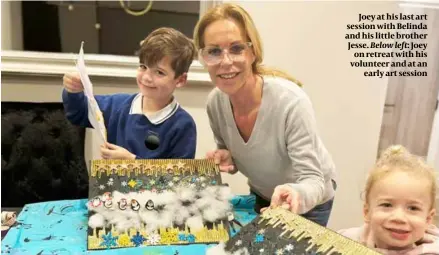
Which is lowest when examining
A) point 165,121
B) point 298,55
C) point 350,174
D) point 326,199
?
point 350,174

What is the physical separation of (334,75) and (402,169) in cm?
104

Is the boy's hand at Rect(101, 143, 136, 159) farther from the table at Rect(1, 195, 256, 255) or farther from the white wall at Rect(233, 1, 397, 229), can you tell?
the white wall at Rect(233, 1, 397, 229)

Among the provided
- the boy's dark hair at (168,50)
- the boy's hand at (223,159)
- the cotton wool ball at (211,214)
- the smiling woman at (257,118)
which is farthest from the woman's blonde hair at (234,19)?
the cotton wool ball at (211,214)

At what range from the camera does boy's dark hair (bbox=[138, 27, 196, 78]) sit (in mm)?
1301

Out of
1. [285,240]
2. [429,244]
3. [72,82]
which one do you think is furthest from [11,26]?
[429,244]

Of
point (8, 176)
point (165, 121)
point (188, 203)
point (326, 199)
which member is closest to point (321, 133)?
point (326, 199)

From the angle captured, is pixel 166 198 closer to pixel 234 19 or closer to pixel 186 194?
pixel 186 194

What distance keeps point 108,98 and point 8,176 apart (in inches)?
24.8

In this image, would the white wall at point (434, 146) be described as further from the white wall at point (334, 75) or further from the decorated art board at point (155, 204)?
the decorated art board at point (155, 204)

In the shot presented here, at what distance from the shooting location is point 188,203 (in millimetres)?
1122

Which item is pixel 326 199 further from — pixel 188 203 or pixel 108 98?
pixel 108 98

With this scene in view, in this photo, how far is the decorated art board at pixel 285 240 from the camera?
832 millimetres

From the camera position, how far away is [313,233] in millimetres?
871

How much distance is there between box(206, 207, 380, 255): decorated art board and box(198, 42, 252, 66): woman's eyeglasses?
1.36ft
